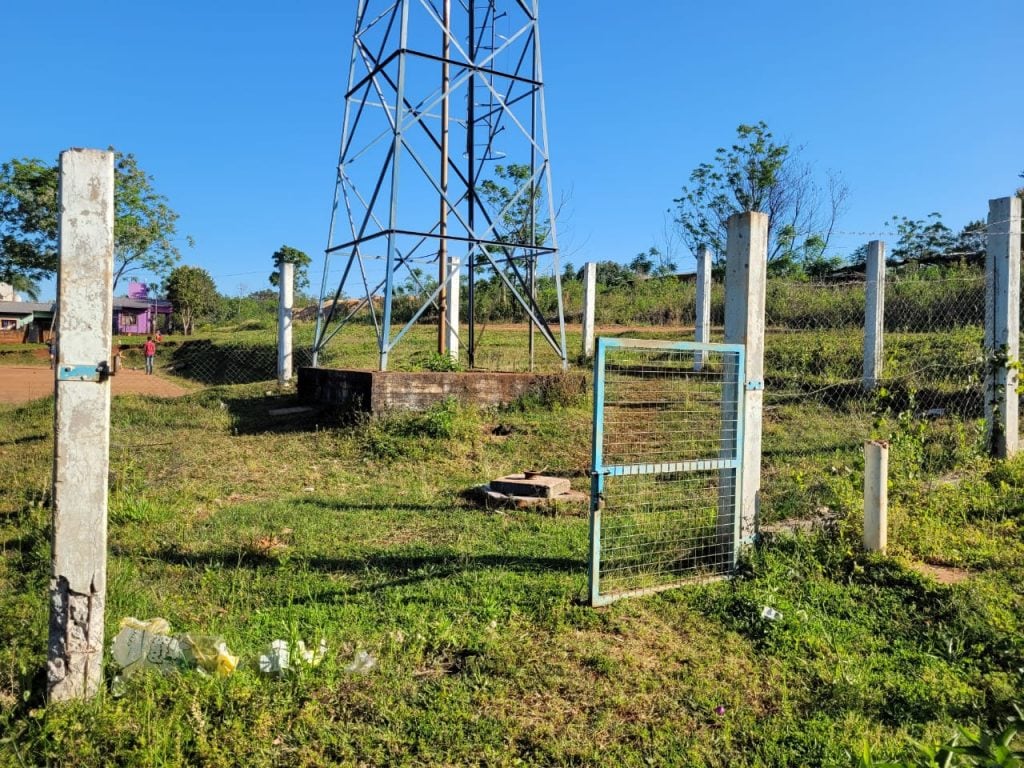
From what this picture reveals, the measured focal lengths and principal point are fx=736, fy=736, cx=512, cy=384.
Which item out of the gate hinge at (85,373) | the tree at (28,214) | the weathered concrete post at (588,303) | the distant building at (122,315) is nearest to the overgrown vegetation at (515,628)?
the gate hinge at (85,373)

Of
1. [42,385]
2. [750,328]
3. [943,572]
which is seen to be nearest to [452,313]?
[750,328]

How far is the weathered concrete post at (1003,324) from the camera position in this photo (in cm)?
612

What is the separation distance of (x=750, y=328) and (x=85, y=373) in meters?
3.37

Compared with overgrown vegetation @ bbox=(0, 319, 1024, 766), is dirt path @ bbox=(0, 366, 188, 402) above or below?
above

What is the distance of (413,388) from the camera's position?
27.4ft

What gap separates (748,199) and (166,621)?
21.5 meters

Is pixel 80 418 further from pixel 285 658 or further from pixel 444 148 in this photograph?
pixel 444 148

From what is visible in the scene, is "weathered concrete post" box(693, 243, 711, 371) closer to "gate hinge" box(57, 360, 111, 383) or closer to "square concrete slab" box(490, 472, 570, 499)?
"square concrete slab" box(490, 472, 570, 499)

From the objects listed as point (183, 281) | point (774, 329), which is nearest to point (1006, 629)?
point (774, 329)

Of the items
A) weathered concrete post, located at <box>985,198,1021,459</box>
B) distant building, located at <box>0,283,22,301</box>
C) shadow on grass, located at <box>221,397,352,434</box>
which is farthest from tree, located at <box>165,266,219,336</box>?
weathered concrete post, located at <box>985,198,1021,459</box>

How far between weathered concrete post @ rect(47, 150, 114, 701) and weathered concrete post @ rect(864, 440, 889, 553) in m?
3.89

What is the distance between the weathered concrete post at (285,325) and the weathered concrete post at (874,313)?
812 cm

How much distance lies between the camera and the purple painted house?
127ft

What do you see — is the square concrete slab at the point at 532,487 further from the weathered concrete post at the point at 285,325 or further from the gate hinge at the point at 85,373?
the weathered concrete post at the point at 285,325
